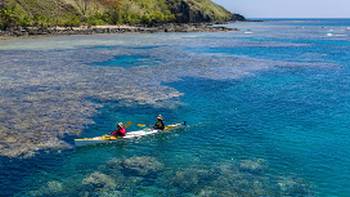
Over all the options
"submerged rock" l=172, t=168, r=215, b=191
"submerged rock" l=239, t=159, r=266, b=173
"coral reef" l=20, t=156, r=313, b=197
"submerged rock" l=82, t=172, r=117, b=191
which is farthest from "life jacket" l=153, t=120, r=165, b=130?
"submerged rock" l=82, t=172, r=117, b=191

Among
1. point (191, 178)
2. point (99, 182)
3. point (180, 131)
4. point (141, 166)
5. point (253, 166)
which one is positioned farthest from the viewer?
point (180, 131)

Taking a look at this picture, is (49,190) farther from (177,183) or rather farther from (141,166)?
(177,183)

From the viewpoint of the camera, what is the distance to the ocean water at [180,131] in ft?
98.2

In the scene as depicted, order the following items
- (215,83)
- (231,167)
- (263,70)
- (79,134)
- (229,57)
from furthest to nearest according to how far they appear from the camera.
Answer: (229,57)
(263,70)
(215,83)
(79,134)
(231,167)

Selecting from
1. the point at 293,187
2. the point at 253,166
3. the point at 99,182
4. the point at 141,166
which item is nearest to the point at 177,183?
the point at 141,166

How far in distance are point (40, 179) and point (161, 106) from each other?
23.1 meters

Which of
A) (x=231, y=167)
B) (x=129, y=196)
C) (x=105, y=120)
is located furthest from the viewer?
(x=105, y=120)

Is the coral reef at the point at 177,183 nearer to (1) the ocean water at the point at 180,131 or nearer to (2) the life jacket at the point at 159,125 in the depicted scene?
(1) the ocean water at the point at 180,131

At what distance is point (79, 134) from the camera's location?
40188mm

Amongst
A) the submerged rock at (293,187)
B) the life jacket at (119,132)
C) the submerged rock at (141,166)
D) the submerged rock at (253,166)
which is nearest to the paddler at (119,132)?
the life jacket at (119,132)

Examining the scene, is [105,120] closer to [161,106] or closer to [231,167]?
[161,106]

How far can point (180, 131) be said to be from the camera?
42.1 meters

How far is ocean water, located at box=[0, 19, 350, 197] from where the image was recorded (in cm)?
2994

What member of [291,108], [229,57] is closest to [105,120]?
[291,108]
